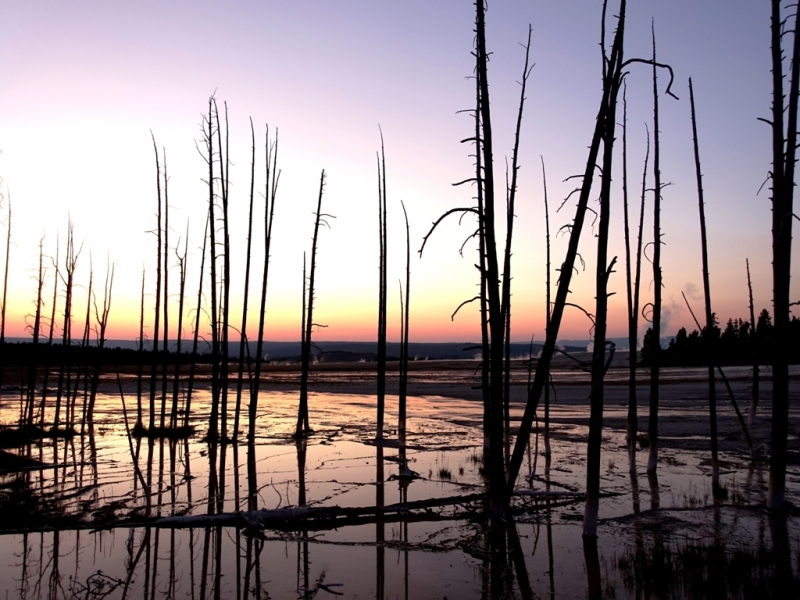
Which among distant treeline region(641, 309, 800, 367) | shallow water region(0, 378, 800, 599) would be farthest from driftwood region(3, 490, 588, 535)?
distant treeline region(641, 309, 800, 367)

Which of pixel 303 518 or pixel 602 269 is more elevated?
pixel 602 269

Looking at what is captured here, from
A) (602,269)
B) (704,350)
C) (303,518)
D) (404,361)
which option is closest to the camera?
(602,269)

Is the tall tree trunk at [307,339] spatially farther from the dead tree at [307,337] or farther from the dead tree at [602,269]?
the dead tree at [602,269]

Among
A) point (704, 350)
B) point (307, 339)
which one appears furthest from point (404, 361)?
point (704, 350)

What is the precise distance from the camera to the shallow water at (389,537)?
26.6ft

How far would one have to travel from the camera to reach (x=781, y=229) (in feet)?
35.0

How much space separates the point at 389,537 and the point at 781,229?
26.9 ft

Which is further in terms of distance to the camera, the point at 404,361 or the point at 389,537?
the point at 404,361

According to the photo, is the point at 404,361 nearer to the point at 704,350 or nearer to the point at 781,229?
the point at 781,229

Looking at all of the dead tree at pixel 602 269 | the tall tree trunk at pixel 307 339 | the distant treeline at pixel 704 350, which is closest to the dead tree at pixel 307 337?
the tall tree trunk at pixel 307 339

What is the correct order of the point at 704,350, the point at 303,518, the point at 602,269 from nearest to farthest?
the point at 602,269 < the point at 303,518 < the point at 704,350

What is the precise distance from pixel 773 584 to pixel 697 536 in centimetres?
211

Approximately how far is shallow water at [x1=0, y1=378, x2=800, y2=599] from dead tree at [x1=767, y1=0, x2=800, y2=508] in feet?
4.08

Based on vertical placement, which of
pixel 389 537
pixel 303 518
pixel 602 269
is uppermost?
pixel 602 269
